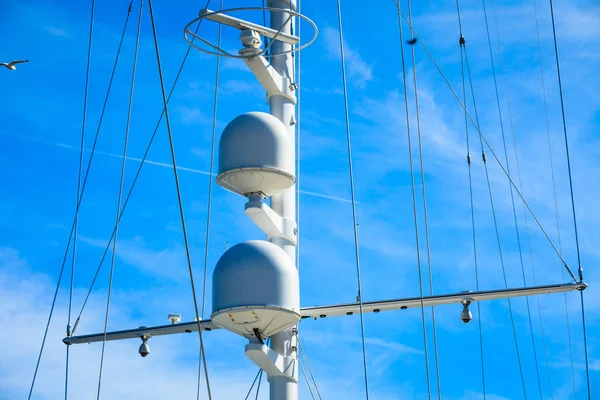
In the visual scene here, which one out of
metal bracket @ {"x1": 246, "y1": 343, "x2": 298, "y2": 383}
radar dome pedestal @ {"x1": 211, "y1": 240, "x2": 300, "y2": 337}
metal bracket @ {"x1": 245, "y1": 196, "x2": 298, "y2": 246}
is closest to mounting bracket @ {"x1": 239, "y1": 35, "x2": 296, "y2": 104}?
metal bracket @ {"x1": 245, "y1": 196, "x2": 298, "y2": 246}

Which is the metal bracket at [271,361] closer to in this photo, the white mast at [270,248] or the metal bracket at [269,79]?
the white mast at [270,248]

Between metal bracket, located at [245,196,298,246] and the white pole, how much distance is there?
0.10 m

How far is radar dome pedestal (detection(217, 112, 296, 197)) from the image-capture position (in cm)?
1338

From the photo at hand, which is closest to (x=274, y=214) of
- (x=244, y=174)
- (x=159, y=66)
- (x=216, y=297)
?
(x=244, y=174)

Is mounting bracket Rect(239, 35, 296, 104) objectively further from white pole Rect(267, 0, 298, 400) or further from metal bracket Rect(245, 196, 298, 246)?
metal bracket Rect(245, 196, 298, 246)

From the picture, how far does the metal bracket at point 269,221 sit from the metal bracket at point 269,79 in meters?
1.72

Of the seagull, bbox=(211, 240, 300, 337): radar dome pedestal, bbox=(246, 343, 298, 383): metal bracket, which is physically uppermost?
the seagull

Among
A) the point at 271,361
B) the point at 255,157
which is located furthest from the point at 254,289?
the point at 255,157

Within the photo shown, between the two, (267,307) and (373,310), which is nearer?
(267,307)

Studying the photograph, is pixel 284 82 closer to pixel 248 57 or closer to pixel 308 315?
pixel 248 57

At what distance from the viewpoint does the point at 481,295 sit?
1359cm

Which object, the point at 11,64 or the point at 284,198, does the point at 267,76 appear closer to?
the point at 284,198

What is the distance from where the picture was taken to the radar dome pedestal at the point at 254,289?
40.5 ft

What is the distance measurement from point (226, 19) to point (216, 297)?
362cm
